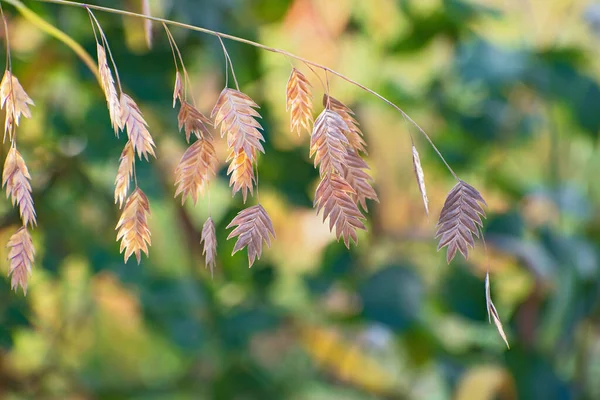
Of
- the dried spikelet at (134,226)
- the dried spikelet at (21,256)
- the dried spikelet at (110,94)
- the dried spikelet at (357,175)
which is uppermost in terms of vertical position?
the dried spikelet at (110,94)

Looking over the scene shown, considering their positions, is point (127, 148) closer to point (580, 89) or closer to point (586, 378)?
point (580, 89)

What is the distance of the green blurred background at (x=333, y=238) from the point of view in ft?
3.10

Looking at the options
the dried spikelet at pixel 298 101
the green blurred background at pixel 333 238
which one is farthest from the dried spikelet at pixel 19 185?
the green blurred background at pixel 333 238

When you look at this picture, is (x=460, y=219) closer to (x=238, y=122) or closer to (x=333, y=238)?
(x=238, y=122)

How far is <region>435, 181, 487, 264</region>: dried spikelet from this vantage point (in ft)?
1.08

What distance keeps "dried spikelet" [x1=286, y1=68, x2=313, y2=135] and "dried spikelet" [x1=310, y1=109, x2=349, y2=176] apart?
0.01 metres

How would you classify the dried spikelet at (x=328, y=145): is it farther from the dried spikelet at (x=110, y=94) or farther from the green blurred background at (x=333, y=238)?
the green blurred background at (x=333, y=238)

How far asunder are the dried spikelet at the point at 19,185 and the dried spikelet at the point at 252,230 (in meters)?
0.09

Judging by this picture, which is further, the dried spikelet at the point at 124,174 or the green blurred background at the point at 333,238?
the green blurred background at the point at 333,238

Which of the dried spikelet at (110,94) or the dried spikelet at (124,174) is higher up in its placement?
the dried spikelet at (110,94)

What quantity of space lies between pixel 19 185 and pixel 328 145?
146mm

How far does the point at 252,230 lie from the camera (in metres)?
0.33

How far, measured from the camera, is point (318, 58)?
50.4 inches

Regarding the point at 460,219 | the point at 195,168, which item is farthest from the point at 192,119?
the point at 460,219
